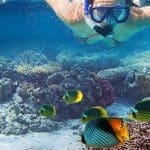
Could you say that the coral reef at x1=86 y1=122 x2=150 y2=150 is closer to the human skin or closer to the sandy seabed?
the sandy seabed

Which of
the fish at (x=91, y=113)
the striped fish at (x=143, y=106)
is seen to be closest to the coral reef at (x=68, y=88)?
the fish at (x=91, y=113)

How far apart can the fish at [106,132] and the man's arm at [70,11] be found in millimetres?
8135

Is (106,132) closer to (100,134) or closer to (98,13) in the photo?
(100,134)

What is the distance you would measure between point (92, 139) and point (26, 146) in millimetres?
5228

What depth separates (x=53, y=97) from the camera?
933 centimetres

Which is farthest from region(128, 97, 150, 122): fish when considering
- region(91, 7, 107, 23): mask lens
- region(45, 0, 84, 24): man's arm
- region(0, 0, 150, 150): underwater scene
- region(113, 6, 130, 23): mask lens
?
region(45, 0, 84, 24): man's arm

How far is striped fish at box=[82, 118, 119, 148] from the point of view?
263 centimetres

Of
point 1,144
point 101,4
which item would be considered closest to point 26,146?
point 1,144

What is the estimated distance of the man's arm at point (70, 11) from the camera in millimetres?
10677

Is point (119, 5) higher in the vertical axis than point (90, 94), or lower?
higher

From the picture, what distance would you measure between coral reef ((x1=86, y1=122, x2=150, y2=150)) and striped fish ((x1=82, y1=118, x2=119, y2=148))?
194 cm

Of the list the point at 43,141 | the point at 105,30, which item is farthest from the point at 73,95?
the point at 43,141

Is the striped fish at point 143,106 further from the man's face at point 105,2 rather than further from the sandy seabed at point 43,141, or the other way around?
the man's face at point 105,2

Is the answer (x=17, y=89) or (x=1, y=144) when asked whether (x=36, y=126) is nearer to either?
(x=1, y=144)
